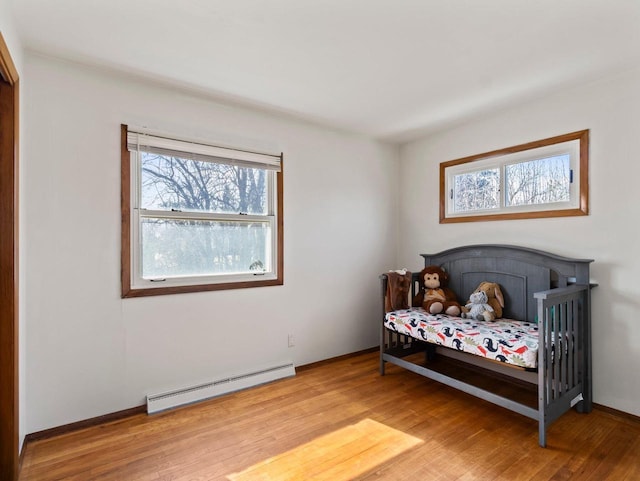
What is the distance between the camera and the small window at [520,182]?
8.14 ft

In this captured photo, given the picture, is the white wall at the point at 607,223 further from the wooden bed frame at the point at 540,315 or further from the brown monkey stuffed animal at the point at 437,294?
the brown monkey stuffed animal at the point at 437,294

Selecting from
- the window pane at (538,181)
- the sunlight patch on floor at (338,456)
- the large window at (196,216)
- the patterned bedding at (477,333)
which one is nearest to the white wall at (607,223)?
the window pane at (538,181)

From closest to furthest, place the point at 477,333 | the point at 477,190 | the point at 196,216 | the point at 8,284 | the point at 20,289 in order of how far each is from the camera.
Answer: the point at 8,284 → the point at 20,289 → the point at 477,333 → the point at 196,216 → the point at 477,190

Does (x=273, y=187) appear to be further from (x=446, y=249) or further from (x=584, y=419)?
A: (x=584, y=419)

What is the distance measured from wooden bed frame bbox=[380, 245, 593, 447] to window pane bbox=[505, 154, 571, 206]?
17.7 inches

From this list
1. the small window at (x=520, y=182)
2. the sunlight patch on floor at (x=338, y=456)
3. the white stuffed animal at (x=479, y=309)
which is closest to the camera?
the sunlight patch on floor at (x=338, y=456)

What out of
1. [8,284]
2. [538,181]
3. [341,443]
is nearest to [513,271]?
[538,181]

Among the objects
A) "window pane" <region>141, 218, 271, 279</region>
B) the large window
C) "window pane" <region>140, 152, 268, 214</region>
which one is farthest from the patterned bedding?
"window pane" <region>140, 152, 268, 214</region>

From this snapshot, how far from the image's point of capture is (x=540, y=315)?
190cm

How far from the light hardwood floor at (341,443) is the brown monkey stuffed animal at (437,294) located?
26.8 inches

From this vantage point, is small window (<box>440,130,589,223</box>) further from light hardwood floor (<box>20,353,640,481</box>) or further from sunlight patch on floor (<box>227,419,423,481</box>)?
sunlight patch on floor (<box>227,419,423,481</box>)

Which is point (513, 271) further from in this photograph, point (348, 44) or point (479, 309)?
point (348, 44)

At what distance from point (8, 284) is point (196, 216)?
1.18 meters

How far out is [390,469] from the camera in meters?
1.75
